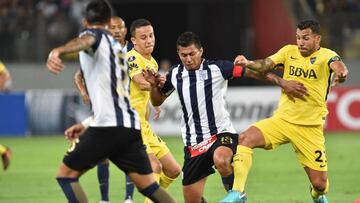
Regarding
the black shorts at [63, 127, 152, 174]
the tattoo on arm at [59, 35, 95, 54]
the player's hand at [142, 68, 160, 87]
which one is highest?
the tattoo on arm at [59, 35, 95, 54]

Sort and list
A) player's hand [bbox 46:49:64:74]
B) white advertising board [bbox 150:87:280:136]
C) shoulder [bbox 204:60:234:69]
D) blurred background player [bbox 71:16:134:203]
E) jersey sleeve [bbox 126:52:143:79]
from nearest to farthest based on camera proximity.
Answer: player's hand [bbox 46:49:64:74]
shoulder [bbox 204:60:234:69]
jersey sleeve [bbox 126:52:143:79]
blurred background player [bbox 71:16:134:203]
white advertising board [bbox 150:87:280:136]

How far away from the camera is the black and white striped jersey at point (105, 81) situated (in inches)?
333

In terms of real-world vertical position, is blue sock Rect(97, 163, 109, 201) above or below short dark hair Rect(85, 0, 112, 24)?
below

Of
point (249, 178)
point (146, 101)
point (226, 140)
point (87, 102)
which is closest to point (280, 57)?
point (226, 140)

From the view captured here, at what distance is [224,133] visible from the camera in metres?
10.3

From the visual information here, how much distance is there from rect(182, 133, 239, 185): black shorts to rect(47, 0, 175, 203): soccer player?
1.73m

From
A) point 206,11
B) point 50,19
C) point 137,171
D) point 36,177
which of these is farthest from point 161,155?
point 206,11

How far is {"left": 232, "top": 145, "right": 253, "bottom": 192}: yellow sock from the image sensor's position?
9.95 metres

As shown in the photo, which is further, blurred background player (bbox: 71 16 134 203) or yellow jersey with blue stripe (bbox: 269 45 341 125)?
blurred background player (bbox: 71 16 134 203)

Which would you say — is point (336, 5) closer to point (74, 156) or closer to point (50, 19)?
point (50, 19)

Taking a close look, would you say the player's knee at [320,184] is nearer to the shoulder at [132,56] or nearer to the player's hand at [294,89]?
the player's hand at [294,89]

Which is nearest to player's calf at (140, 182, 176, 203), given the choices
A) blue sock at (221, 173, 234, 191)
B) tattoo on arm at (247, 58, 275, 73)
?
blue sock at (221, 173, 234, 191)

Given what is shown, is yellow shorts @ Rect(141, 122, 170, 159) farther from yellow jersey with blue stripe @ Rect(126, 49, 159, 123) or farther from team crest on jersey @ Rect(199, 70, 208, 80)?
team crest on jersey @ Rect(199, 70, 208, 80)

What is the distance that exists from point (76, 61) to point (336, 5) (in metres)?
8.10
